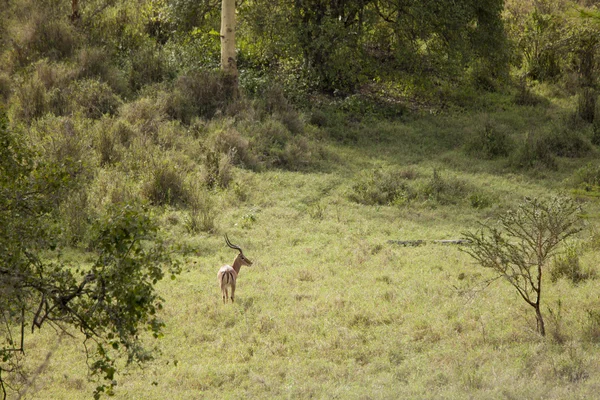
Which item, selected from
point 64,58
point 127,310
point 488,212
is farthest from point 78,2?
point 127,310

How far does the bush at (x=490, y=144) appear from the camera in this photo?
45.1 ft

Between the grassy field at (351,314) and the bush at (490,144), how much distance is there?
2.18m

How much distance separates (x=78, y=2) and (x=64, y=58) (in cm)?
270

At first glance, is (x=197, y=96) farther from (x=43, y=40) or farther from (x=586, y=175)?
(x=586, y=175)

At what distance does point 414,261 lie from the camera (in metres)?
8.45

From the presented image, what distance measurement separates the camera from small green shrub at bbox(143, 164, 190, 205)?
1046cm

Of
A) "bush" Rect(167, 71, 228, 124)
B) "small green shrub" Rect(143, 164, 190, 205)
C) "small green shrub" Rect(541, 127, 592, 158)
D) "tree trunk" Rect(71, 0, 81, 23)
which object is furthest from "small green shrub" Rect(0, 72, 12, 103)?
"small green shrub" Rect(541, 127, 592, 158)

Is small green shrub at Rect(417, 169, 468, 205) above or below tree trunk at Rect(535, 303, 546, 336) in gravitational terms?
below

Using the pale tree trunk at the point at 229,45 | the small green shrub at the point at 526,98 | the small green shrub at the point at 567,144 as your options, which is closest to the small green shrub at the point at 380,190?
the small green shrub at the point at 567,144

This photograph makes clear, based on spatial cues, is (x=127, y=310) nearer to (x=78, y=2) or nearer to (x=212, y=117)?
(x=212, y=117)

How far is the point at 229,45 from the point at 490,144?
556 centimetres

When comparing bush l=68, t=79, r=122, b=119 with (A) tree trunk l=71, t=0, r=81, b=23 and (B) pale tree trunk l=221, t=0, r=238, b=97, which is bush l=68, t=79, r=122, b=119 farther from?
(A) tree trunk l=71, t=0, r=81, b=23

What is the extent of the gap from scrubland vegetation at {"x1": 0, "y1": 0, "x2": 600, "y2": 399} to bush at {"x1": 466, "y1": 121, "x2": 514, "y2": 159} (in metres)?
0.07

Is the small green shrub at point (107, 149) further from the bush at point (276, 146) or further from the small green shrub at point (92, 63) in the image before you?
the small green shrub at point (92, 63)
